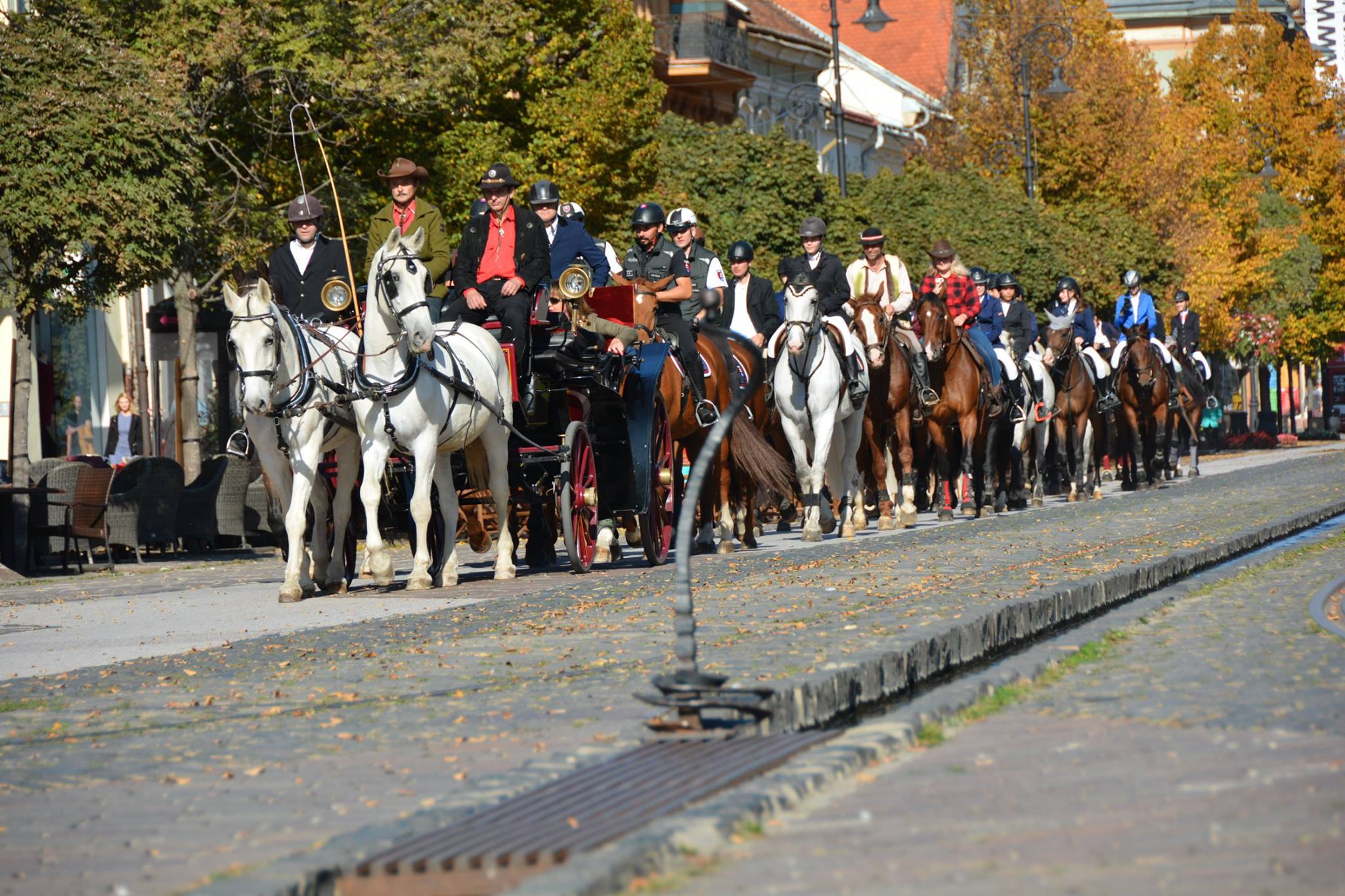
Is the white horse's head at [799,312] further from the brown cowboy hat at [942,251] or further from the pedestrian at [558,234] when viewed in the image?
the brown cowboy hat at [942,251]

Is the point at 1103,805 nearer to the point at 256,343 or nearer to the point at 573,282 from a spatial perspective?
the point at 256,343

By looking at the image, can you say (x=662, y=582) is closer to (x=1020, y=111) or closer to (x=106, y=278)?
(x=106, y=278)

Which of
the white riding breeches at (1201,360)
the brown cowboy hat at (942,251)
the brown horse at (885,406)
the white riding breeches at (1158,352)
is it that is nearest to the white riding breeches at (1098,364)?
the white riding breeches at (1158,352)

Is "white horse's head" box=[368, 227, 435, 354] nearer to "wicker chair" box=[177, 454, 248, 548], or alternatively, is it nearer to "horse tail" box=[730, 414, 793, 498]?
"horse tail" box=[730, 414, 793, 498]

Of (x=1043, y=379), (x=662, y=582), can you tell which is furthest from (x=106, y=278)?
(x=1043, y=379)

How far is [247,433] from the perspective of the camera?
14.7m

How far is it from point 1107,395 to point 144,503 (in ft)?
44.0

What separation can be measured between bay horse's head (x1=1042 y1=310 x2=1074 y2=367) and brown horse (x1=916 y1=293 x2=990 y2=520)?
13.3 feet

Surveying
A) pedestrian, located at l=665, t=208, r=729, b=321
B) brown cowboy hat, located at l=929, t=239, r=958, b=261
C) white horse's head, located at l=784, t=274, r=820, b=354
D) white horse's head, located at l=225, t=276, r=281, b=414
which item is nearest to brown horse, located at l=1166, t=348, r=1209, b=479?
brown cowboy hat, located at l=929, t=239, r=958, b=261

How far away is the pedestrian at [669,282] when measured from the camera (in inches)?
697

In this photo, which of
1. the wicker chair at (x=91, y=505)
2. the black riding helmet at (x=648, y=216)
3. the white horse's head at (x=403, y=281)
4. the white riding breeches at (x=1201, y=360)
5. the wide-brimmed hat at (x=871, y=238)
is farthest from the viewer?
the white riding breeches at (x=1201, y=360)

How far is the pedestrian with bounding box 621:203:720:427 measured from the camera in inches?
697

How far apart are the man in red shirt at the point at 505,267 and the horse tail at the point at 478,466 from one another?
0.44 meters

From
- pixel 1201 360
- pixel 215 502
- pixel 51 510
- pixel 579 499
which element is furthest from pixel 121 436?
pixel 579 499
